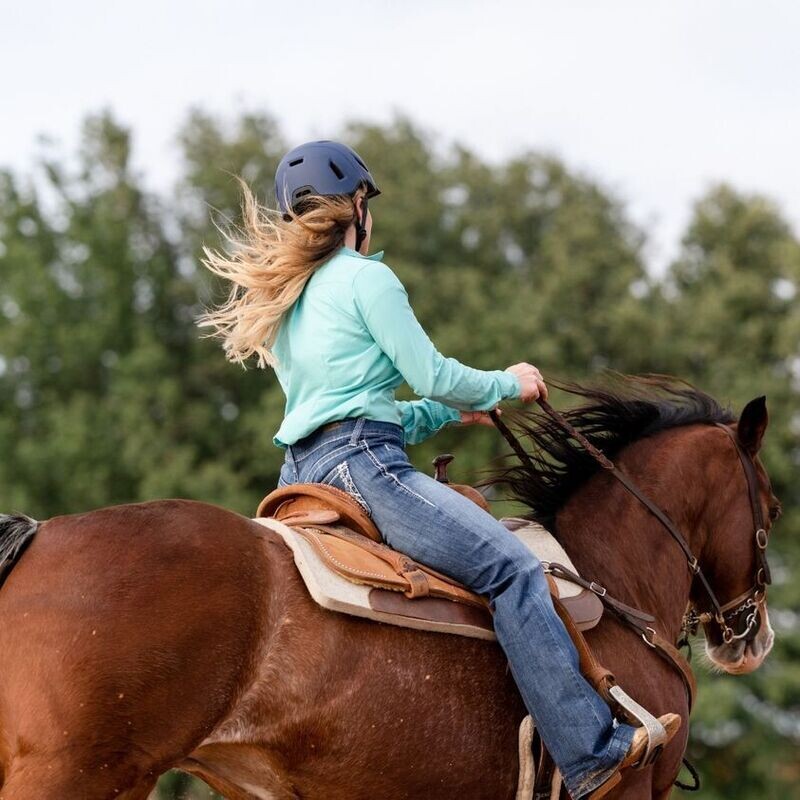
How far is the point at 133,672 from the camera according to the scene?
4.13 metres

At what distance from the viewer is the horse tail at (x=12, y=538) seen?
4.23 meters

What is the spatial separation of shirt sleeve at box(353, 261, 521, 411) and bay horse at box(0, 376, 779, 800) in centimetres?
98

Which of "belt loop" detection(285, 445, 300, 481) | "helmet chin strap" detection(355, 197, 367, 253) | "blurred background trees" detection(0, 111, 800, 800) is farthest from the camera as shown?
"blurred background trees" detection(0, 111, 800, 800)

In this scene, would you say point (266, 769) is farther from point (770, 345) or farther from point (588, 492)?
point (770, 345)

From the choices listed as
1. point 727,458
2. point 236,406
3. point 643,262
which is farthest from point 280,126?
point 727,458

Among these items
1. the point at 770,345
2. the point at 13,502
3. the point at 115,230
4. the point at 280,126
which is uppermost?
the point at 280,126

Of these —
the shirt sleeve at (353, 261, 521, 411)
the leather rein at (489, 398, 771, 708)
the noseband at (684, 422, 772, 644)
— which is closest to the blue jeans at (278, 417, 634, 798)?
the shirt sleeve at (353, 261, 521, 411)

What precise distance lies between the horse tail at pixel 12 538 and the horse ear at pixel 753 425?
12.4ft

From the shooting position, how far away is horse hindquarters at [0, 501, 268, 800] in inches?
158

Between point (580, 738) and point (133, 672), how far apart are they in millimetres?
1905

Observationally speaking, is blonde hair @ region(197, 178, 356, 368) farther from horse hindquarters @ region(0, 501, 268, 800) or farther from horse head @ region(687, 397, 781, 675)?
horse head @ region(687, 397, 781, 675)

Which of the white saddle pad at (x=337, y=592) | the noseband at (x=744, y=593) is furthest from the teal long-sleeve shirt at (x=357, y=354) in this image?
the noseband at (x=744, y=593)

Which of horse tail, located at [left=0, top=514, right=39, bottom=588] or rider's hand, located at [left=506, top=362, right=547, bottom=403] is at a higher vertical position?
rider's hand, located at [left=506, top=362, right=547, bottom=403]

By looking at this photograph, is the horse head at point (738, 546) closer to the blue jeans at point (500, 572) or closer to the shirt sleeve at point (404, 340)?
the blue jeans at point (500, 572)
